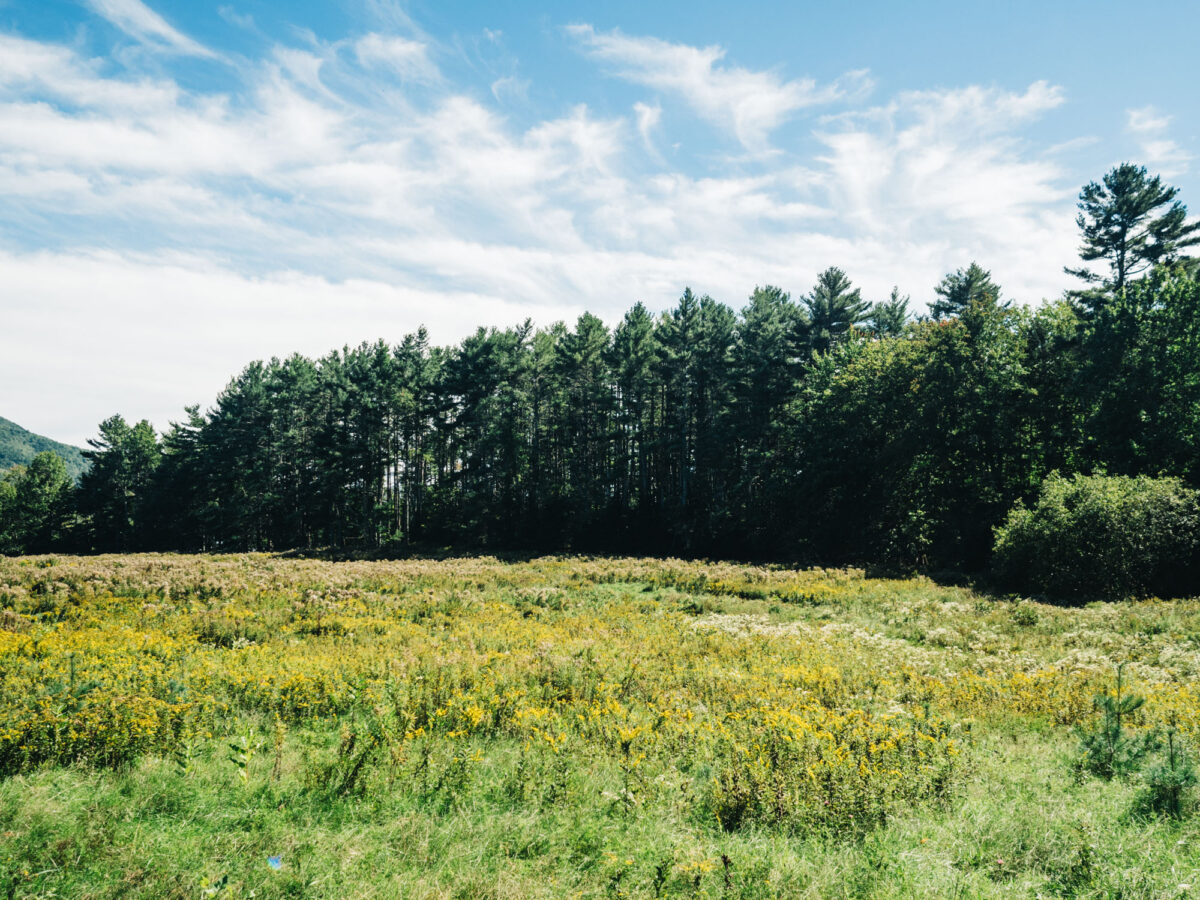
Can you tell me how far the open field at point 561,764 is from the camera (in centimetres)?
456

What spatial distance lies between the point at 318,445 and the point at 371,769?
180ft

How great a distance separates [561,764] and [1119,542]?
22.3 m

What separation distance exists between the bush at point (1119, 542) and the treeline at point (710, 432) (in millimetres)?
5977

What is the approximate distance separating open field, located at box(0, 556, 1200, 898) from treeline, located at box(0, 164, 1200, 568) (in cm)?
2001

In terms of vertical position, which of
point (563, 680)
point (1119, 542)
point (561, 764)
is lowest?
point (563, 680)

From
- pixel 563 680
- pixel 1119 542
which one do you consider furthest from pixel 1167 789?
pixel 1119 542

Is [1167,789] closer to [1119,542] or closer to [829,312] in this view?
[1119,542]

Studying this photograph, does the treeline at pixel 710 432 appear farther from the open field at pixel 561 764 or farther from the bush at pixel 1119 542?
the open field at pixel 561 764

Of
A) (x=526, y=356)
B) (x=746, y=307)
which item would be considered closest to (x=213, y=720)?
(x=526, y=356)

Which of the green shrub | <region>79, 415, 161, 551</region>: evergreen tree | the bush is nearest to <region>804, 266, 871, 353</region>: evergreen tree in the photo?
the bush

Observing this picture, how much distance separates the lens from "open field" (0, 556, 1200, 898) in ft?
15.0

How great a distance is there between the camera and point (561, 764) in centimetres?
634

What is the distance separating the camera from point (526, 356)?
50.8 m

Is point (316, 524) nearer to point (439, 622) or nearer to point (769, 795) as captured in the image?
point (439, 622)
